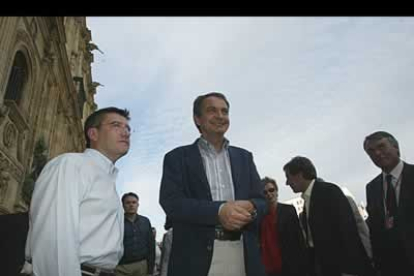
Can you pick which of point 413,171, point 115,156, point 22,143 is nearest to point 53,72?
point 22,143

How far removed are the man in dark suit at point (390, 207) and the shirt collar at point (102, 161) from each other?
271 centimetres

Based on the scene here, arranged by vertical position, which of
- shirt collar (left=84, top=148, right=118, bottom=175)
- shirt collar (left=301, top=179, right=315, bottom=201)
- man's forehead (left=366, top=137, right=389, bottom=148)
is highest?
man's forehead (left=366, top=137, right=389, bottom=148)

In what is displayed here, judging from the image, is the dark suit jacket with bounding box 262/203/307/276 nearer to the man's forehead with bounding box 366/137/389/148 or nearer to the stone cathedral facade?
the man's forehead with bounding box 366/137/389/148

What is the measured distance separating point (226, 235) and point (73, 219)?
945mm

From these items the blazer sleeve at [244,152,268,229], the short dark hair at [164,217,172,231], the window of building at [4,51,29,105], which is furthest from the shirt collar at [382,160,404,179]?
the window of building at [4,51,29,105]

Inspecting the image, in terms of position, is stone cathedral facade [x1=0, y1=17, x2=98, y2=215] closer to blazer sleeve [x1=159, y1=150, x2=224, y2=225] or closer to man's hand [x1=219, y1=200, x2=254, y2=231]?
blazer sleeve [x1=159, y1=150, x2=224, y2=225]

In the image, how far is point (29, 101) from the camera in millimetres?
11352

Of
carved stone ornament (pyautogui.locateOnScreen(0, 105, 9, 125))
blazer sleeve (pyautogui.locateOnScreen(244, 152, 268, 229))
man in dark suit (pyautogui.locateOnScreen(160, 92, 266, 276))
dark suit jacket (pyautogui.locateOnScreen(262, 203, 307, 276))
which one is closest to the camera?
man in dark suit (pyautogui.locateOnScreen(160, 92, 266, 276))

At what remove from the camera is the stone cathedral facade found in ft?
29.0

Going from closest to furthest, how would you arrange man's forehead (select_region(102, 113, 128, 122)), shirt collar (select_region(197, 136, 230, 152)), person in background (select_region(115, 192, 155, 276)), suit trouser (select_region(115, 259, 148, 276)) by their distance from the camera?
shirt collar (select_region(197, 136, 230, 152))
man's forehead (select_region(102, 113, 128, 122))
suit trouser (select_region(115, 259, 148, 276))
person in background (select_region(115, 192, 155, 276))

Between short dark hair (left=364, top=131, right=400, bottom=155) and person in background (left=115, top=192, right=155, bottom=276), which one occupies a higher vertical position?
short dark hair (left=364, top=131, right=400, bottom=155)

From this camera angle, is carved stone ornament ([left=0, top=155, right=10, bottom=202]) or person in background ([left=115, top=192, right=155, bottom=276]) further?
carved stone ornament ([left=0, top=155, right=10, bottom=202])

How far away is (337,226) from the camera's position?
3.41m
